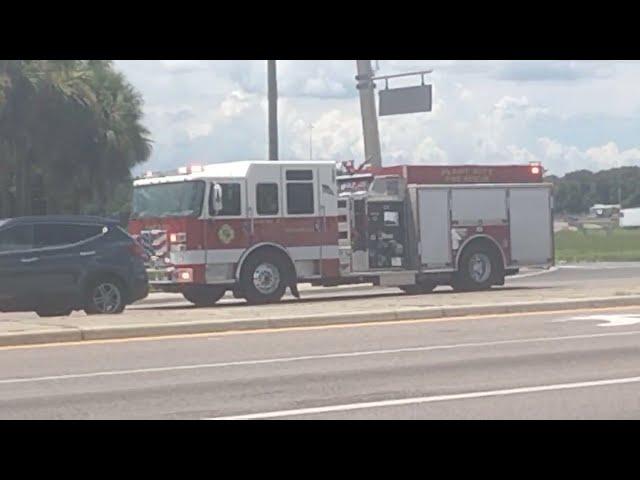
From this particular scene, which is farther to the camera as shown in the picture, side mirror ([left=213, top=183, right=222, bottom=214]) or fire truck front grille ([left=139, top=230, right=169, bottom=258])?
fire truck front grille ([left=139, top=230, right=169, bottom=258])

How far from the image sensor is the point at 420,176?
85.6ft

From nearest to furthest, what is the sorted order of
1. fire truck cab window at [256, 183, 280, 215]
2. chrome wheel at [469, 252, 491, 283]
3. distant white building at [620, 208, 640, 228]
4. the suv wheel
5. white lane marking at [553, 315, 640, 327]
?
1. white lane marking at [553, 315, 640, 327]
2. the suv wheel
3. fire truck cab window at [256, 183, 280, 215]
4. chrome wheel at [469, 252, 491, 283]
5. distant white building at [620, 208, 640, 228]

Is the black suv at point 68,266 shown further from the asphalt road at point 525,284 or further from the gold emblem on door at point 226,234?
the asphalt road at point 525,284

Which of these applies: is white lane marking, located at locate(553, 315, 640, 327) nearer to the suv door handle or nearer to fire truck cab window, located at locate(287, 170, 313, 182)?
fire truck cab window, located at locate(287, 170, 313, 182)

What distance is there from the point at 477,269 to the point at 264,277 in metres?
5.30

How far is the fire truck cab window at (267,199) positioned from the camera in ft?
77.8

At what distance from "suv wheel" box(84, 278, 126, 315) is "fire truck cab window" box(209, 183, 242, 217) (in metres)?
3.16

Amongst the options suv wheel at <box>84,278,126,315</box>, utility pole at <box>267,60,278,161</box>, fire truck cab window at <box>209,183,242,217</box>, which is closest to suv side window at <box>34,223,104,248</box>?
suv wheel at <box>84,278,126,315</box>

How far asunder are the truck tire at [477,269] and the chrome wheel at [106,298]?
8.29 metres

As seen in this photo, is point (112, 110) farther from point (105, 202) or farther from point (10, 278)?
point (10, 278)

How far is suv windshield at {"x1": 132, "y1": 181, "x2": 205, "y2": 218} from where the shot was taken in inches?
916
